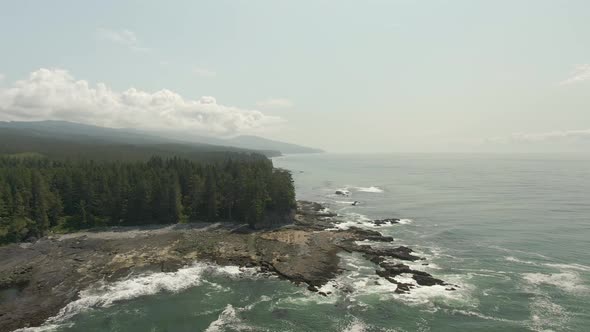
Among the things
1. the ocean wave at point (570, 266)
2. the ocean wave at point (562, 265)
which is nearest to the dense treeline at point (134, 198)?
the ocean wave at point (562, 265)

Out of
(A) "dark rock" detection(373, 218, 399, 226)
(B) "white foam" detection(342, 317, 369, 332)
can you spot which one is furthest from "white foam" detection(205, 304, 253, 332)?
(A) "dark rock" detection(373, 218, 399, 226)

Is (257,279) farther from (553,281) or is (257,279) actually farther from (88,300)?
(553,281)

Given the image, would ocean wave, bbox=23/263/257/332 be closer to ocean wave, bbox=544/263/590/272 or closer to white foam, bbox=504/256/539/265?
white foam, bbox=504/256/539/265

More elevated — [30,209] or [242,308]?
[30,209]

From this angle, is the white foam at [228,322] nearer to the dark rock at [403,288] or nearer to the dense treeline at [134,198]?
the dark rock at [403,288]

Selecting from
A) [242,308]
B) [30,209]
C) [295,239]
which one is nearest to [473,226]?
[295,239]

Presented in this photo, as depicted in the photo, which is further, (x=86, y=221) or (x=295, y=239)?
(x=86, y=221)

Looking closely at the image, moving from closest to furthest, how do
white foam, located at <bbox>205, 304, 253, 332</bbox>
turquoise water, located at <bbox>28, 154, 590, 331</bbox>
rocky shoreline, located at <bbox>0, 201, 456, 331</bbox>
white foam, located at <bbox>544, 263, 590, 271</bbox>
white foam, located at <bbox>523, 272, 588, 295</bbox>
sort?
white foam, located at <bbox>205, 304, 253, 332</bbox> < turquoise water, located at <bbox>28, 154, 590, 331</bbox> < rocky shoreline, located at <bbox>0, 201, 456, 331</bbox> < white foam, located at <bbox>523, 272, 588, 295</bbox> < white foam, located at <bbox>544, 263, 590, 271</bbox>
